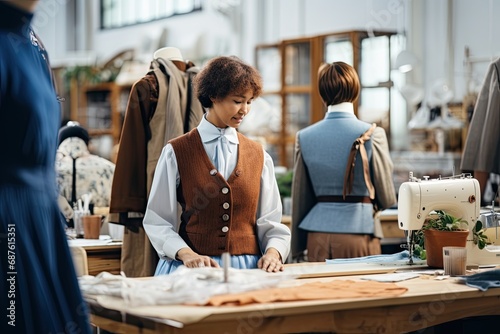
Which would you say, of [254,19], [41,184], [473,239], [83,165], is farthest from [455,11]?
[41,184]

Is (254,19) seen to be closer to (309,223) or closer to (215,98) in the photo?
(309,223)

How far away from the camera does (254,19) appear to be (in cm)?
1127

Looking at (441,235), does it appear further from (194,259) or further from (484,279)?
(194,259)

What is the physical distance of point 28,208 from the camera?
6.89 feet

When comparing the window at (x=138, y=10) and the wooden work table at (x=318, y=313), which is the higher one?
the window at (x=138, y=10)

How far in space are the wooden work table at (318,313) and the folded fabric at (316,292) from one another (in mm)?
30

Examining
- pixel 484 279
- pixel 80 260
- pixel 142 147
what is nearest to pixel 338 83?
pixel 142 147

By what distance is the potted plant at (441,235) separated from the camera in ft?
11.4

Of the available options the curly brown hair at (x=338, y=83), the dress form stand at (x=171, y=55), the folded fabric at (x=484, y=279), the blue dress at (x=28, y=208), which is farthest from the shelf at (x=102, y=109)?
the blue dress at (x=28, y=208)

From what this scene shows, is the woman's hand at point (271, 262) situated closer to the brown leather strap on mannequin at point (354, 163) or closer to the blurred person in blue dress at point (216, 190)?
the blurred person in blue dress at point (216, 190)

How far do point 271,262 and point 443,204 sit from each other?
74 centimetres

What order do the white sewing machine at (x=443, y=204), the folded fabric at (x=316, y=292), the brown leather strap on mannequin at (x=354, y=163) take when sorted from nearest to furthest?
the folded fabric at (x=316, y=292) → the white sewing machine at (x=443, y=204) → the brown leather strap on mannequin at (x=354, y=163)

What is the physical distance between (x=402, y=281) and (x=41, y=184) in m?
1.45

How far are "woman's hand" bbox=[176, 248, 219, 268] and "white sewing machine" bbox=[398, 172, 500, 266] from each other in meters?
0.80
